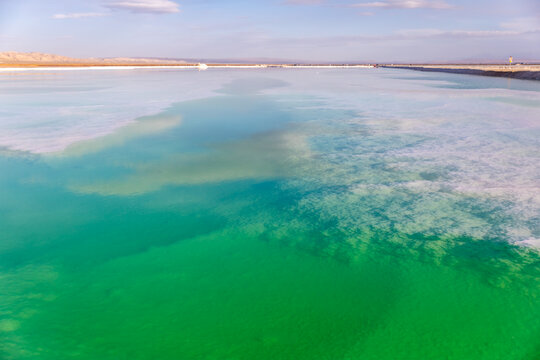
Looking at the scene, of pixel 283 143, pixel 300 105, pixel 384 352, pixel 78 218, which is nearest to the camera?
pixel 384 352

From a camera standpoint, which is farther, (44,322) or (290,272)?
(290,272)

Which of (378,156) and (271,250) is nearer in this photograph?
(271,250)

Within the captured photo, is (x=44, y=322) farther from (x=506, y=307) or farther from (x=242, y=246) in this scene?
(x=506, y=307)

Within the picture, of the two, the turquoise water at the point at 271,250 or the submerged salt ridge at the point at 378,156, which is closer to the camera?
the turquoise water at the point at 271,250

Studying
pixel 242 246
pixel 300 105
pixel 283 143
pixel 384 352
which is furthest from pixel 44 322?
pixel 300 105

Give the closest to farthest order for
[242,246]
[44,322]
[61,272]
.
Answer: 1. [44,322]
2. [61,272]
3. [242,246]

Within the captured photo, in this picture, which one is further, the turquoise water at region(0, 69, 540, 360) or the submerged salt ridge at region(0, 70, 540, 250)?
the submerged salt ridge at region(0, 70, 540, 250)

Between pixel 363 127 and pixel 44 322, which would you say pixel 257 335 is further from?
pixel 363 127
